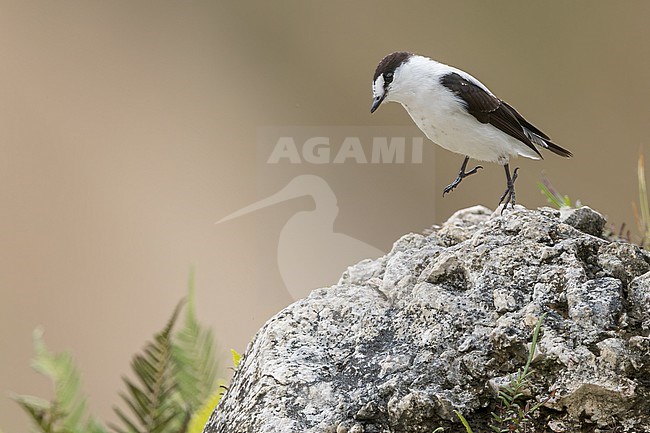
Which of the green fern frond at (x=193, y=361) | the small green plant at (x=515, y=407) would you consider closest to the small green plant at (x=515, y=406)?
the small green plant at (x=515, y=407)

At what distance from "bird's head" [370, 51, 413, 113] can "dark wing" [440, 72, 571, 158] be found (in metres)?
0.06

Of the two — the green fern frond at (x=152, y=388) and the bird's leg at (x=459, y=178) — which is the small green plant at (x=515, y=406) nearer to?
the bird's leg at (x=459, y=178)

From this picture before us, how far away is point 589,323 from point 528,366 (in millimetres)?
90

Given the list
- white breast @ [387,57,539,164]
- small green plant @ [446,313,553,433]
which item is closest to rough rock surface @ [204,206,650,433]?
small green plant @ [446,313,553,433]

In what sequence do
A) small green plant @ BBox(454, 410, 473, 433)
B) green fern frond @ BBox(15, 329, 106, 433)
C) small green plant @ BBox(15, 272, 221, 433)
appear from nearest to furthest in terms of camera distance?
small green plant @ BBox(454, 410, 473, 433) < small green plant @ BBox(15, 272, 221, 433) < green fern frond @ BBox(15, 329, 106, 433)

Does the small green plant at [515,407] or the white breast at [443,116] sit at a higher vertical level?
→ the white breast at [443,116]

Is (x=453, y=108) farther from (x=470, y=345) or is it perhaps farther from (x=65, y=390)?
(x=65, y=390)

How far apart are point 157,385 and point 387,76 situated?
0.88 m

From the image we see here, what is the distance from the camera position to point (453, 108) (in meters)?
0.95

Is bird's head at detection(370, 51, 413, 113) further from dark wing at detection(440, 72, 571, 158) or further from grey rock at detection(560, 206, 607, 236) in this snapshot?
grey rock at detection(560, 206, 607, 236)

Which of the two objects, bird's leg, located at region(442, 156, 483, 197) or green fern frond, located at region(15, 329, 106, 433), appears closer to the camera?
bird's leg, located at region(442, 156, 483, 197)

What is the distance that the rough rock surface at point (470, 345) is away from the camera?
26.7 inches

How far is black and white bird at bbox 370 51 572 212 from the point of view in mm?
952

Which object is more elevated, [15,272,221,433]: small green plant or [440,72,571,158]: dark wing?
[440,72,571,158]: dark wing
